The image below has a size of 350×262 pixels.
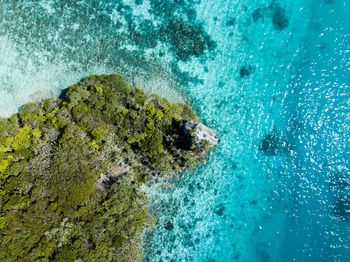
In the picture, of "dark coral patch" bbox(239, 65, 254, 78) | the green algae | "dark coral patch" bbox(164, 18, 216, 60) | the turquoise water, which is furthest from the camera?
"dark coral patch" bbox(239, 65, 254, 78)

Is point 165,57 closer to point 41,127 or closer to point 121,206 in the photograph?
point 41,127

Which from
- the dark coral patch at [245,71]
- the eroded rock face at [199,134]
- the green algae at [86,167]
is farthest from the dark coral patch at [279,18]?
the eroded rock face at [199,134]

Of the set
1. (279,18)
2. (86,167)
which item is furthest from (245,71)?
(86,167)

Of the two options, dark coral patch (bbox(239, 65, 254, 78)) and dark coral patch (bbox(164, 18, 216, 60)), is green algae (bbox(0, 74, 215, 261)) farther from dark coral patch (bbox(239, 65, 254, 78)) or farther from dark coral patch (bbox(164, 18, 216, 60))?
dark coral patch (bbox(239, 65, 254, 78))

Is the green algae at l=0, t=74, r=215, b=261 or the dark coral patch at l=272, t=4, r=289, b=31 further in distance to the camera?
the dark coral patch at l=272, t=4, r=289, b=31

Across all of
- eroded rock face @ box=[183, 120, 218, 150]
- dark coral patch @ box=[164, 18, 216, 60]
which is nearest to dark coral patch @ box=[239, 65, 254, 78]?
dark coral patch @ box=[164, 18, 216, 60]

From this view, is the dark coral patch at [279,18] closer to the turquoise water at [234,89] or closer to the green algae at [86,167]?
the turquoise water at [234,89]
